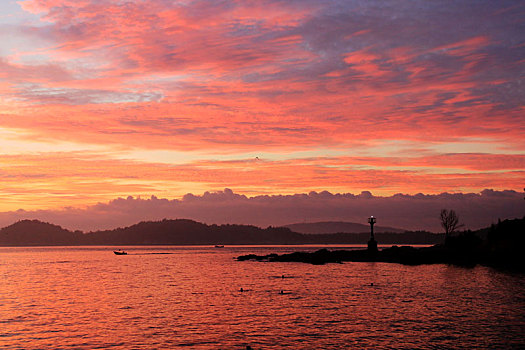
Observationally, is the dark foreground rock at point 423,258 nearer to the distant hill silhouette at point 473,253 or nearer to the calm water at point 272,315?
the distant hill silhouette at point 473,253

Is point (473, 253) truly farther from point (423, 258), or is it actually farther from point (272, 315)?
point (272, 315)

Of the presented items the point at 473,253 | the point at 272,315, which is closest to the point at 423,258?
the point at 473,253

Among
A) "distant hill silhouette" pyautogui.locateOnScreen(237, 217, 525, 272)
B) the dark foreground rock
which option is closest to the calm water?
"distant hill silhouette" pyautogui.locateOnScreen(237, 217, 525, 272)

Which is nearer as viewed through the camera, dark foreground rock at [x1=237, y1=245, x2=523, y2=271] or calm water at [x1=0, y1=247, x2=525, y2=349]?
calm water at [x1=0, y1=247, x2=525, y2=349]

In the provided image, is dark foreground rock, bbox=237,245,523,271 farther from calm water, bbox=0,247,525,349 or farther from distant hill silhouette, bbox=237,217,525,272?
calm water, bbox=0,247,525,349

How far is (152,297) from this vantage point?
69.9 metres

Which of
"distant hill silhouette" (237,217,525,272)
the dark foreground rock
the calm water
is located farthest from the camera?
the dark foreground rock

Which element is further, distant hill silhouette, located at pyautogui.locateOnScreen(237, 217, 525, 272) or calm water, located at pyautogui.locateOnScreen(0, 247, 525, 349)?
distant hill silhouette, located at pyautogui.locateOnScreen(237, 217, 525, 272)

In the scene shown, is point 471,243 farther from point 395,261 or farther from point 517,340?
point 517,340

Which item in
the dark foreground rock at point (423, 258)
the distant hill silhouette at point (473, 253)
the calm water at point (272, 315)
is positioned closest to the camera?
the calm water at point (272, 315)

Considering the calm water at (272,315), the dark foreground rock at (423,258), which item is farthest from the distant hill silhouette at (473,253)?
the calm water at (272,315)

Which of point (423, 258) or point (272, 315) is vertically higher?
point (423, 258)

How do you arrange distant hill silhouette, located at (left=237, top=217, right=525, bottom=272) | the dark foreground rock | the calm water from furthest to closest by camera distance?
the dark foreground rock
distant hill silhouette, located at (left=237, top=217, right=525, bottom=272)
the calm water

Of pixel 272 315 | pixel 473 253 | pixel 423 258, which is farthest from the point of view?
pixel 423 258
